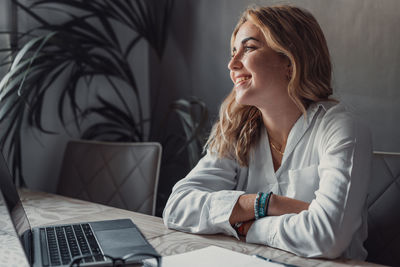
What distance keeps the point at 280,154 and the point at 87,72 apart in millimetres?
1373

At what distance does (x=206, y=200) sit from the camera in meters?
1.43

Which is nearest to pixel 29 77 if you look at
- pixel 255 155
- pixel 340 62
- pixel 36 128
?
pixel 36 128

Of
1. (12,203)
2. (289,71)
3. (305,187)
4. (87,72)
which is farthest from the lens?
(87,72)

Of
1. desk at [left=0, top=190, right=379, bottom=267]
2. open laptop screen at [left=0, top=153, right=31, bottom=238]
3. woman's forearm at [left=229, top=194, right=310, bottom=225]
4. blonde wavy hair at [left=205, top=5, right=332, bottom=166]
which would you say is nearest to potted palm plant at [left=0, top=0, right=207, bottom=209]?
desk at [left=0, top=190, right=379, bottom=267]

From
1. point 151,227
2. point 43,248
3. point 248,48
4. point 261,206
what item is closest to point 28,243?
point 43,248

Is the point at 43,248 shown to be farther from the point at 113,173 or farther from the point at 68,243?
the point at 113,173

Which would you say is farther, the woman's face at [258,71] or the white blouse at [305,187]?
the woman's face at [258,71]

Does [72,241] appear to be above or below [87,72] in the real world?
below

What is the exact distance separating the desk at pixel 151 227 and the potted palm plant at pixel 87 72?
517 millimetres

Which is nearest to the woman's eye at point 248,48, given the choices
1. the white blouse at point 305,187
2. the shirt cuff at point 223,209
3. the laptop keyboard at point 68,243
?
the white blouse at point 305,187

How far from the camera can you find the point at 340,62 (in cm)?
207

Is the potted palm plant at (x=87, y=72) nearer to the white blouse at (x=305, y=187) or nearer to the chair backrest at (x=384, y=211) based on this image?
the white blouse at (x=305, y=187)

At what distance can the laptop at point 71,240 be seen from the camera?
1080 mm

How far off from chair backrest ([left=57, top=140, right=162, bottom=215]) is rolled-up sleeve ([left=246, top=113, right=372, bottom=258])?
2.99 ft
